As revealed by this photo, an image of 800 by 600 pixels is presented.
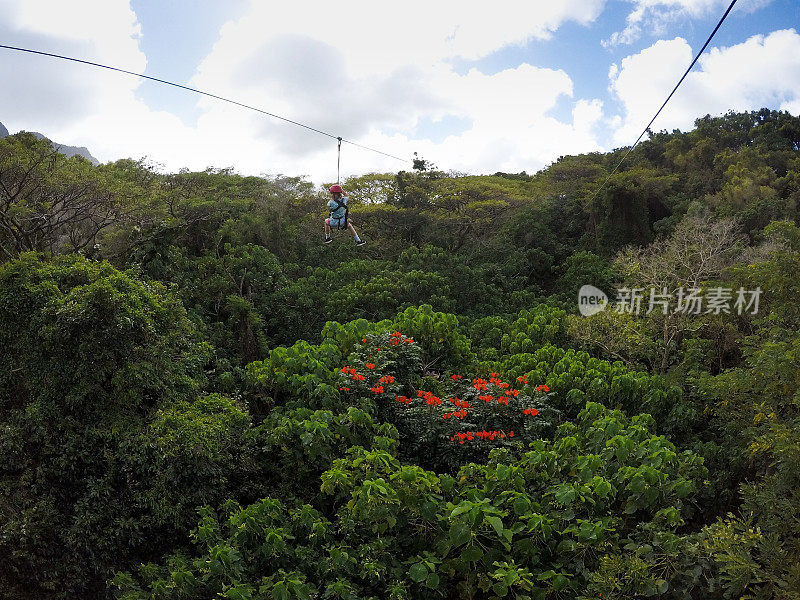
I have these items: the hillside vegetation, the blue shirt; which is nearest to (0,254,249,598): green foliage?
the hillside vegetation

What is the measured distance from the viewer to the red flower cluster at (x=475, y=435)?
564cm

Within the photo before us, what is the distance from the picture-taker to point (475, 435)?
225 inches

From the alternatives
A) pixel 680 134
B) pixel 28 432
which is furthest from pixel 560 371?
pixel 680 134

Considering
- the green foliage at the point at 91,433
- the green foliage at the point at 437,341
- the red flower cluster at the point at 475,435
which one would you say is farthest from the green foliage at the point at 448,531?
the green foliage at the point at 437,341

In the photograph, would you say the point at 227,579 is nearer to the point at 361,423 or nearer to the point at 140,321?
the point at 361,423

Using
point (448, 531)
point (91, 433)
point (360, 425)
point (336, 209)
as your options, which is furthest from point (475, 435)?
point (91, 433)

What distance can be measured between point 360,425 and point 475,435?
51.1 inches

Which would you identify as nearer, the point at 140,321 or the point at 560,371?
the point at 140,321

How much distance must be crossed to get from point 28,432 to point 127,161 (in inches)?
452

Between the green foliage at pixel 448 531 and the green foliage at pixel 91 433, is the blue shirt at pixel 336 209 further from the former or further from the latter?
the green foliage at pixel 448 531

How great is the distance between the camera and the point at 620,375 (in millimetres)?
6977

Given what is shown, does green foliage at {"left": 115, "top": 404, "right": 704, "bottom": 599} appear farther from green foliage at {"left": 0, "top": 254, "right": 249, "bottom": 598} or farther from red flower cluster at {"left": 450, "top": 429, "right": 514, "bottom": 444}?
red flower cluster at {"left": 450, "top": 429, "right": 514, "bottom": 444}

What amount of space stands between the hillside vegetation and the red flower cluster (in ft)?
0.13

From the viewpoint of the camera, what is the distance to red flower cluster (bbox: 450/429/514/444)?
5.64 metres
